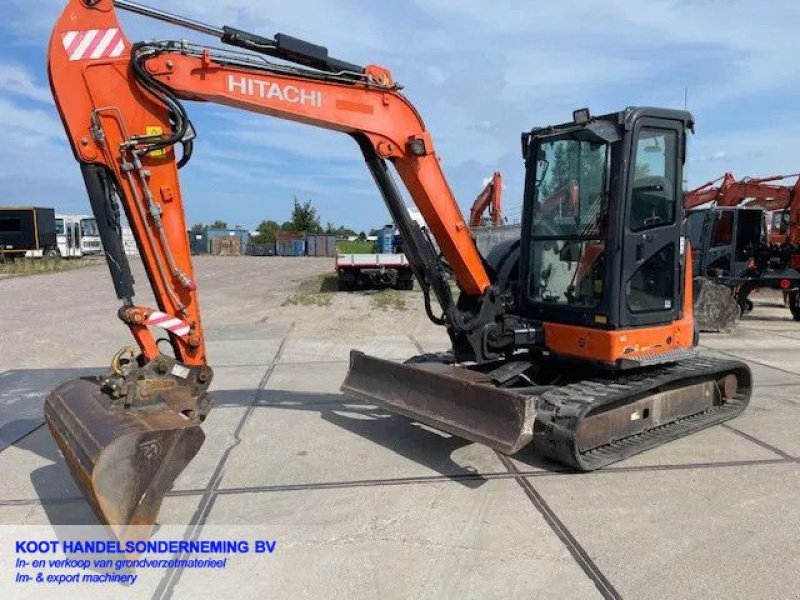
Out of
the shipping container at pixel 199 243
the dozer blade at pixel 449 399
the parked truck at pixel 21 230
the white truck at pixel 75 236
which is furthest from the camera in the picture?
the shipping container at pixel 199 243

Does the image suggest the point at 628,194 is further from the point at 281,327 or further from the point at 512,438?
the point at 281,327

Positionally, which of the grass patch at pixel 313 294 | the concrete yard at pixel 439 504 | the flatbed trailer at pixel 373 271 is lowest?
the concrete yard at pixel 439 504

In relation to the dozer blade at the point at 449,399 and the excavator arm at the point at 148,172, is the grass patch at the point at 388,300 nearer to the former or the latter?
the dozer blade at the point at 449,399

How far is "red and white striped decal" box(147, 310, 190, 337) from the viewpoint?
4.12 metres

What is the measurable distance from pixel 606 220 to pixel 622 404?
151 cm

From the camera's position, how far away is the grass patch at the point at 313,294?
622 inches

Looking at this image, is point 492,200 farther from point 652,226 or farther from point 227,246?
point 227,246

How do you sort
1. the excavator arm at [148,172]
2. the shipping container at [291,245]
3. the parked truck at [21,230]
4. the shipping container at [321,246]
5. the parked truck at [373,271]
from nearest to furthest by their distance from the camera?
the excavator arm at [148,172]
the parked truck at [373,271]
the parked truck at [21,230]
the shipping container at [321,246]
the shipping container at [291,245]

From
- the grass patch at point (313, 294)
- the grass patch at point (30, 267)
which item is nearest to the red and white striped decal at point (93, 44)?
the grass patch at point (313, 294)

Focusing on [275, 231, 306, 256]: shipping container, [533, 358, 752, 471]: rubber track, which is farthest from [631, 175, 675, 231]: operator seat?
[275, 231, 306, 256]: shipping container

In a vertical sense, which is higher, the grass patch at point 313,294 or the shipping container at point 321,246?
the shipping container at point 321,246

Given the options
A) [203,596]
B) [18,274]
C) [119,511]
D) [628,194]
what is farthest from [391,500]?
[18,274]

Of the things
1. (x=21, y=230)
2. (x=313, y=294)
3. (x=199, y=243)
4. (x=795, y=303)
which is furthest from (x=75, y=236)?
(x=795, y=303)

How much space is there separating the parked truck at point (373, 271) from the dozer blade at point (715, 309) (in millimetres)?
7829
